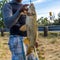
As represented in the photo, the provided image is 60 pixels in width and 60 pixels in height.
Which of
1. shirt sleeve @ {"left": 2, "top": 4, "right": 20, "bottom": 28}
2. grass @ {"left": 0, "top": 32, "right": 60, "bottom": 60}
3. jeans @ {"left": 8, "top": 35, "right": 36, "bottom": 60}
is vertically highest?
shirt sleeve @ {"left": 2, "top": 4, "right": 20, "bottom": 28}

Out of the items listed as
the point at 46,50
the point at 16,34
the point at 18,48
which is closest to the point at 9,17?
the point at 16,34

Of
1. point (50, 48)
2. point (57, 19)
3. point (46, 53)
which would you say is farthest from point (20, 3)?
point (57, 19)

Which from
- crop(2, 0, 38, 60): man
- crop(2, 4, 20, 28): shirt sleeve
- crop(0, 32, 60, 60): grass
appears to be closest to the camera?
crop(2, 4, 20, 28): shirt sleeve

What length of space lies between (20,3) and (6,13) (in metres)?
0.37

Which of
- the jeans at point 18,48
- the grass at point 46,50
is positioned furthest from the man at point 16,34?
the grass at point 46,50

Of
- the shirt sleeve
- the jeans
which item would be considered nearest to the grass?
the jeans

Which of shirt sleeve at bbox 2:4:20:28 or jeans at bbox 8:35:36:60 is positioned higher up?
shirt sleeve at bbox 2:4:20:28

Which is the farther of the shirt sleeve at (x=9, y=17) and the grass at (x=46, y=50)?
the grass at (x=46, y=50)

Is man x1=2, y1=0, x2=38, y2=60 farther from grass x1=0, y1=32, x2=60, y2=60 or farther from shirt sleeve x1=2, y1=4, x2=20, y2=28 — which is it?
grass x1=0, y1=32, x2=60, y2=60

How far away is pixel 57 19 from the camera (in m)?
37.1

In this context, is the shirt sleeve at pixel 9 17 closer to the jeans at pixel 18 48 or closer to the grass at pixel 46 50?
the jeans at pixel 18 48

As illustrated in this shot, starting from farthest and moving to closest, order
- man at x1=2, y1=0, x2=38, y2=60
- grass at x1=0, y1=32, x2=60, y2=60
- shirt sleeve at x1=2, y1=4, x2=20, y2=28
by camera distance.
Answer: grass at x1=0, y1=32, x2=60, y2=60 → man at x1=2, y1=0, x2=38, y2=60 → shirt sleeve at x1=2, y1=4, x2=20, y2=28

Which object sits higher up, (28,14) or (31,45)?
(28,14)

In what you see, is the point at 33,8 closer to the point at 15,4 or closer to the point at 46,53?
the point at 15,4
